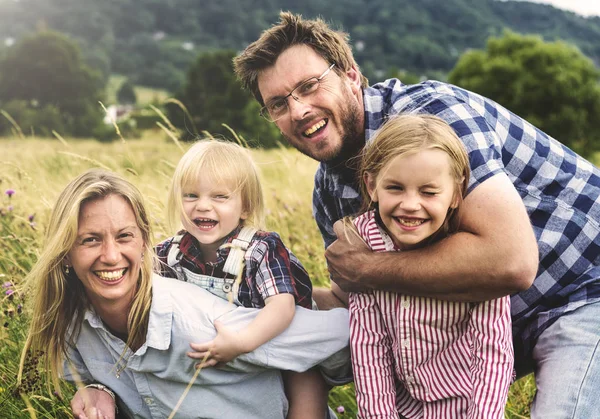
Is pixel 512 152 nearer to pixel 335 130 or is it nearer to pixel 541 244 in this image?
pixel 541 244

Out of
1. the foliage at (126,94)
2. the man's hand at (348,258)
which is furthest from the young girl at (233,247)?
the foliage at (126,94)

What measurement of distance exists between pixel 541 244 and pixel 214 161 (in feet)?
4.70

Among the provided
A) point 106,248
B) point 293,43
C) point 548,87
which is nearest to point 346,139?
point 293,43

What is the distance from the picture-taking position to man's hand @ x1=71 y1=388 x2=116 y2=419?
84.8 inches

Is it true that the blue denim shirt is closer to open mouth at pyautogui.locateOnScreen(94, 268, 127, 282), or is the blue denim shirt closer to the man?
open mouth at pyautogui.locateOnScreen(94, 268, 127, 282)

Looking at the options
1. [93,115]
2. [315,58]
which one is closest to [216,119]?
[93,115]

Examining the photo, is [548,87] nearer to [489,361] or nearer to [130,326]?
[489,361]

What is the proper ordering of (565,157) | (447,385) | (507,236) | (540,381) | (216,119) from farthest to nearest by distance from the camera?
(216,119) → (565,157) → (540,381) → (447,385) → (507,236)

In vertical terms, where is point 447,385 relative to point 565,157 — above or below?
below

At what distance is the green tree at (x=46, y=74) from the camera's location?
42062 millimetres

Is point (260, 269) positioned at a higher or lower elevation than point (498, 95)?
lower

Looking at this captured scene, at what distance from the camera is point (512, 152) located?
246 centimetres

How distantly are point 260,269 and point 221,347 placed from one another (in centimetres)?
38

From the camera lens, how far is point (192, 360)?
7.06ft
